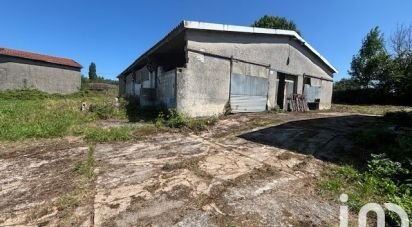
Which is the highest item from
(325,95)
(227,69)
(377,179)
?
(227,69)

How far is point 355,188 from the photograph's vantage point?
3670mm

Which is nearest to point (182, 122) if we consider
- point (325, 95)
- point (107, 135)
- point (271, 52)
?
point (107, 135)

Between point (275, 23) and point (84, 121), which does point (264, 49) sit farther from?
point (275, 23)

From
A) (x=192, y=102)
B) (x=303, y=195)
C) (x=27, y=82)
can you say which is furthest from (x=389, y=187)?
(x=27, y=82)

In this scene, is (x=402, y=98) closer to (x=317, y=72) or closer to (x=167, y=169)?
(x=317, y=72)

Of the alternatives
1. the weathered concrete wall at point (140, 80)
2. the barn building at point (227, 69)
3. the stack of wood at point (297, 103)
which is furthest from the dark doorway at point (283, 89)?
Result: the weathered concrete wall at point (140, 80)

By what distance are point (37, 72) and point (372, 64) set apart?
34.7 m

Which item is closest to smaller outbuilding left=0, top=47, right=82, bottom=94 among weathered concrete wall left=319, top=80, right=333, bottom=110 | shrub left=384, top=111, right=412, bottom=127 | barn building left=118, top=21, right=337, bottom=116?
barn building left=118, top=21, right=337, bottom=116

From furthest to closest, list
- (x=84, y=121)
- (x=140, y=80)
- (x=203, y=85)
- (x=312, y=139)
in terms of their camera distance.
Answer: (x=140, y=80) < (x=203, y=85) < (x=84, y=121) < (x=312, y=139)

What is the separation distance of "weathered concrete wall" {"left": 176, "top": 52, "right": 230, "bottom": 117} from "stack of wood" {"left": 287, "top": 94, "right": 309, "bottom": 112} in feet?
15.5

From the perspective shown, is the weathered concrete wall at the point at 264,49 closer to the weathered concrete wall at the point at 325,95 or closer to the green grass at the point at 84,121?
the weathered concrete wall at the point at 325,95

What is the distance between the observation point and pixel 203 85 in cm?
947

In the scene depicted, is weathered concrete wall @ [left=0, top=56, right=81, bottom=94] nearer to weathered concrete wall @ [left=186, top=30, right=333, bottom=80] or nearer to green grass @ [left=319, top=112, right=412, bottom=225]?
weathered concrete wall @ [left=186, top=30, right=333, bottom=80]

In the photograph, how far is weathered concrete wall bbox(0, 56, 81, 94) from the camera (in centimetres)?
2441
